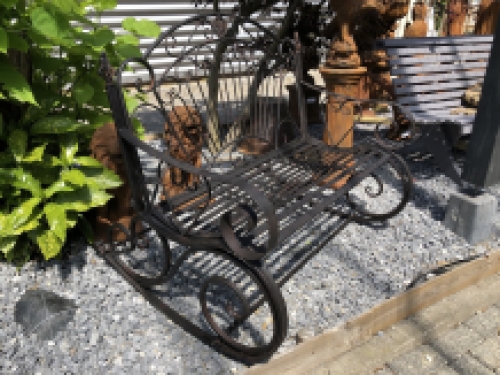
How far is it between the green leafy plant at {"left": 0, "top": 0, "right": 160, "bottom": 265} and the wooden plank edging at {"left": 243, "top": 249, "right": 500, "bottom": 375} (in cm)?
112

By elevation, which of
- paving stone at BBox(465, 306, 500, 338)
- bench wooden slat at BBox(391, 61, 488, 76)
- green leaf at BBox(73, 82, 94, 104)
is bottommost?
paving stone at BBox(465, 306, 500, 338)

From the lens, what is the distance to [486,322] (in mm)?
1881

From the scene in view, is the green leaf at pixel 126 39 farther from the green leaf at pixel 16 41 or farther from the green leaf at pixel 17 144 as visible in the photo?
the green leaf at pixel 17 144

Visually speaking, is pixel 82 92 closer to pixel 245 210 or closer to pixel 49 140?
pixel 49 140

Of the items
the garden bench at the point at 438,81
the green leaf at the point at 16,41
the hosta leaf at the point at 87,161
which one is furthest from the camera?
the garden bench at the point at 438,81

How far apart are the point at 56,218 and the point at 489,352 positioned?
2029 mm

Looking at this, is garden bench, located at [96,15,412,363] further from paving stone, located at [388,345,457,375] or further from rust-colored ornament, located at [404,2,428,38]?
rust-colored ornament, located at [404,2,428,38]

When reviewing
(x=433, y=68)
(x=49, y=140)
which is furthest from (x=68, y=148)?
(x=433, y=68)

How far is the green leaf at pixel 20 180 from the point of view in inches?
68.6

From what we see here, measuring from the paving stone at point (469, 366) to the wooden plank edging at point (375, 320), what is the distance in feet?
0.91

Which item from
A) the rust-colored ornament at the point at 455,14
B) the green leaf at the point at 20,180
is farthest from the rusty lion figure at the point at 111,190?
the rust-colored ornament at the point at 455,14

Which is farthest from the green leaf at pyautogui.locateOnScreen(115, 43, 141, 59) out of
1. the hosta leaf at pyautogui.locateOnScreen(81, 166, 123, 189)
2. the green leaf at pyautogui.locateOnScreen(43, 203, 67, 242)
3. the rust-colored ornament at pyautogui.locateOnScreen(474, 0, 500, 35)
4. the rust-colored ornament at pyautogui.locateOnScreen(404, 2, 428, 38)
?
the rust-colored ornament at pyautogui.locateOnScreen(474, 0, 500, 35)

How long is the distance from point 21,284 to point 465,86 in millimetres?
3739

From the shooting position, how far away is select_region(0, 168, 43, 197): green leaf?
5.72 feet
